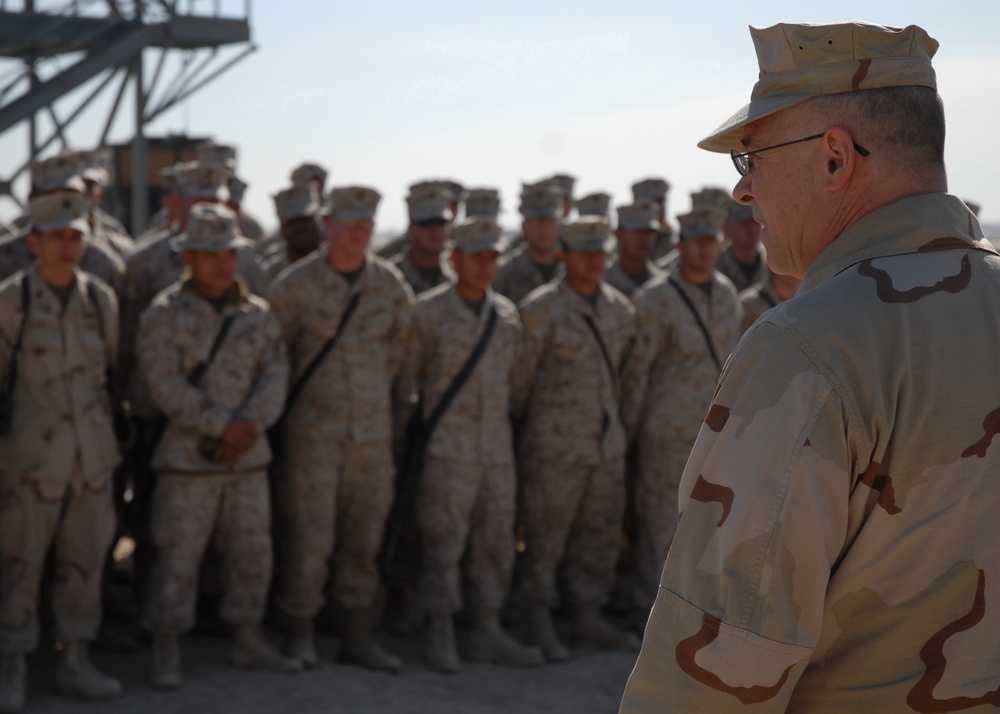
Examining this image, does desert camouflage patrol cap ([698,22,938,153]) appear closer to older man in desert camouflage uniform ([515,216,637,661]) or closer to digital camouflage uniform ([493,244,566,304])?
older man in desert camouflage uniform ([515,216,637,661])

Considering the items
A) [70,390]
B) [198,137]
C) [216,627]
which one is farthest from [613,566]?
[198,137]

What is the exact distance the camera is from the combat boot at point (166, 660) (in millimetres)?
5711

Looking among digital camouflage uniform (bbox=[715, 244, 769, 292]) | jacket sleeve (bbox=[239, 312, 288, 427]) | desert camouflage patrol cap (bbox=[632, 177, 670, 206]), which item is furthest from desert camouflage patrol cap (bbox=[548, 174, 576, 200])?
jacket sleeve (bbox=[239, 312, 288, 427])

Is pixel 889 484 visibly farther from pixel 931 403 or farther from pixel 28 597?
pixel 28 597

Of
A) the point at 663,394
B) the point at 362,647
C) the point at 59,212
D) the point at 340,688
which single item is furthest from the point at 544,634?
the point at 59,212

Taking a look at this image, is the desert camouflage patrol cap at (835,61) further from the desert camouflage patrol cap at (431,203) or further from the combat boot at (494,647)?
the desert camouflage patrol cap at (431,203)

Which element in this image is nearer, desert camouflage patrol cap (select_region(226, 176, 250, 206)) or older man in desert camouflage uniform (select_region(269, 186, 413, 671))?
older man in desert camouflage uniform (select_region(269, 186, 413, 671))

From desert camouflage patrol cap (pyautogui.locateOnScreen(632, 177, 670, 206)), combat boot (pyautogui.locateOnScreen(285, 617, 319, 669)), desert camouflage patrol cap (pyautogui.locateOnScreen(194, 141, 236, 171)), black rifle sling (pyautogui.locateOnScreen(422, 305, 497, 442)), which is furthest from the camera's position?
desert camouflage patrol cap (pyautogui.locateOnScreen(632, 177, 670, 206))

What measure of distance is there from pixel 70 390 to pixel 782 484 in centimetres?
477

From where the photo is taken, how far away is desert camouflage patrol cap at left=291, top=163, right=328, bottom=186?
8984mm

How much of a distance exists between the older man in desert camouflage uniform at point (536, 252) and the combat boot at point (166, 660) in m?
3.50

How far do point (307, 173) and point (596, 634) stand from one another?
4270 mm

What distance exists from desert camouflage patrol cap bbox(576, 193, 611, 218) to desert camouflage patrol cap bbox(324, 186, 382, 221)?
3.35 metres

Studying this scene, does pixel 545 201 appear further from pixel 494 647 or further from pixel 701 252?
pixel 494 647
